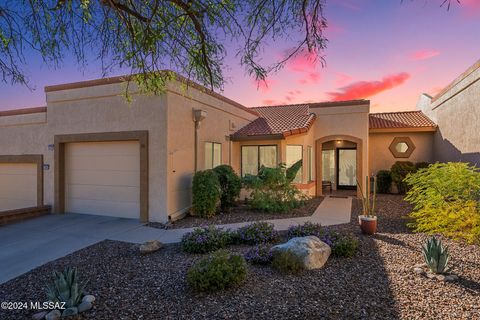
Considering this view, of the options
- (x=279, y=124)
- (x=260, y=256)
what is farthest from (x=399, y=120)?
(x=260, y=256)

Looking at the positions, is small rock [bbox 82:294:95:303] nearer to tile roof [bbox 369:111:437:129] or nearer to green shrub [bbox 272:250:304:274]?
green shrub [bbox 272:250:304:274]

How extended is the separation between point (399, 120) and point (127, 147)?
A: 14.7 metres

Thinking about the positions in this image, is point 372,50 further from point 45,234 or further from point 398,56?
point 45,234

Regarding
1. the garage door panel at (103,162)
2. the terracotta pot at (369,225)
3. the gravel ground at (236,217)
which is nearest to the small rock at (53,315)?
the gravel ground at (236,217)

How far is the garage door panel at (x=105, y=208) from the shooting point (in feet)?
29.5

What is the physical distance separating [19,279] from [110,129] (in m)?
5.25

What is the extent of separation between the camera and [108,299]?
3.80m

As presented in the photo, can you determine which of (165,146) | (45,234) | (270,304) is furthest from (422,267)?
(45,234)

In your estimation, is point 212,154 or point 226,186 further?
point 212,154

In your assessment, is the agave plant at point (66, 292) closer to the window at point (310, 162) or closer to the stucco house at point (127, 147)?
the stucco house at point (127, 147)

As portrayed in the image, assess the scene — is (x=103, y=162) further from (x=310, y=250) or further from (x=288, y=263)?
(x=310, y=250)

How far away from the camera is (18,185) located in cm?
1089

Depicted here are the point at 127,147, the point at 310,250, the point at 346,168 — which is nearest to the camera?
the point at 310,250

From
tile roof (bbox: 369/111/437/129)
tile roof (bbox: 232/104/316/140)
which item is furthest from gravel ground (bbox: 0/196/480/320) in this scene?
tile roof (bbox: 369/111/437/129)
